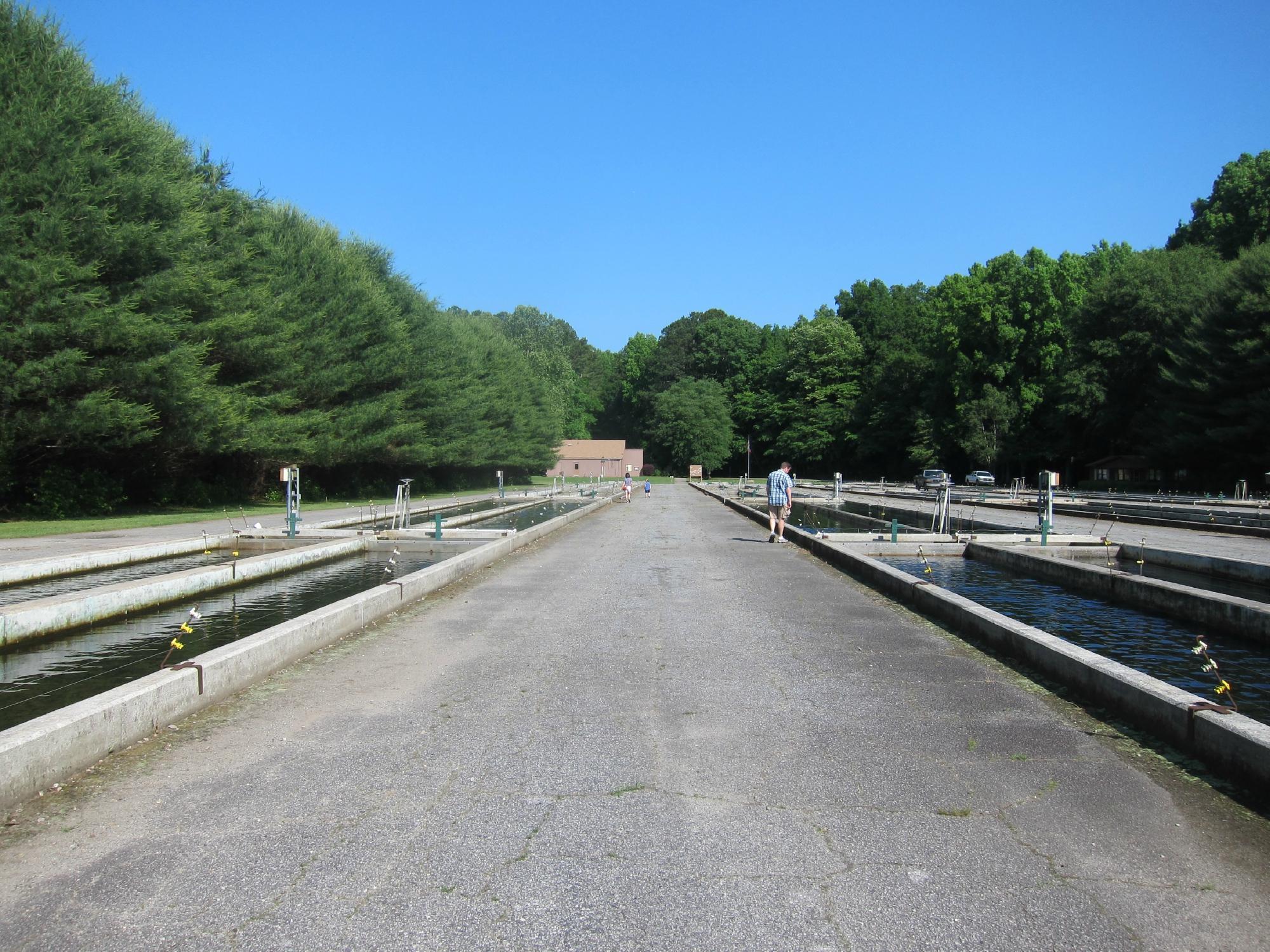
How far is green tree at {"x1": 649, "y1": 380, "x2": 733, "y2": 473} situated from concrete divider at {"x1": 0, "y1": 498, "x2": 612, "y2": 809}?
361 feet

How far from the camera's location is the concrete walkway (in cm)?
350

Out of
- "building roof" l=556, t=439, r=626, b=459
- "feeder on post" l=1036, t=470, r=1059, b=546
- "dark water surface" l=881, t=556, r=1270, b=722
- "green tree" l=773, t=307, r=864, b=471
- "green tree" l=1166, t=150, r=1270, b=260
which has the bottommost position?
"dark water surface" l=881, t=556, r=1270, b=722

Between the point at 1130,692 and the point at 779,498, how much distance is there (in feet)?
46.4

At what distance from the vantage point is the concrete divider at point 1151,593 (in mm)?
10109

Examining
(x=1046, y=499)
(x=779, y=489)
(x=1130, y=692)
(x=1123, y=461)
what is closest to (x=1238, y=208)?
(x=1123, y=461)

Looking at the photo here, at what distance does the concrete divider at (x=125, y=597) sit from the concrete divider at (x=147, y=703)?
3238 mm

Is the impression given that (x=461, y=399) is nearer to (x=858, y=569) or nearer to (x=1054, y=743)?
(x=858, y=569)

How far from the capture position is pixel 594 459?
401ft

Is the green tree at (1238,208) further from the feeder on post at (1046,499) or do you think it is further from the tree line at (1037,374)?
the feeder on post at (1046,499)

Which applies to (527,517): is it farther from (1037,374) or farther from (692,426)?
(692,426)

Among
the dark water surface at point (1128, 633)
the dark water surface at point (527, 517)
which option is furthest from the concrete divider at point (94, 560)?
the dark water surface at point (1128, 633)

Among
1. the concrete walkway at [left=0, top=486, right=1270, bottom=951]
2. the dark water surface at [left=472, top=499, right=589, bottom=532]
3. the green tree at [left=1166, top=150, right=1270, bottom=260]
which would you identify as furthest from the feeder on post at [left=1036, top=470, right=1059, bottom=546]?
the green tree at [left=1166, top=150, right=1270, bottom=260]

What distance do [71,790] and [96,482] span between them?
29.3m

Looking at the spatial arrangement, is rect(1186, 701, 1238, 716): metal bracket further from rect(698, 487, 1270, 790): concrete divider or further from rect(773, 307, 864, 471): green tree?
rect(773, 307, 864, 471): green tree
